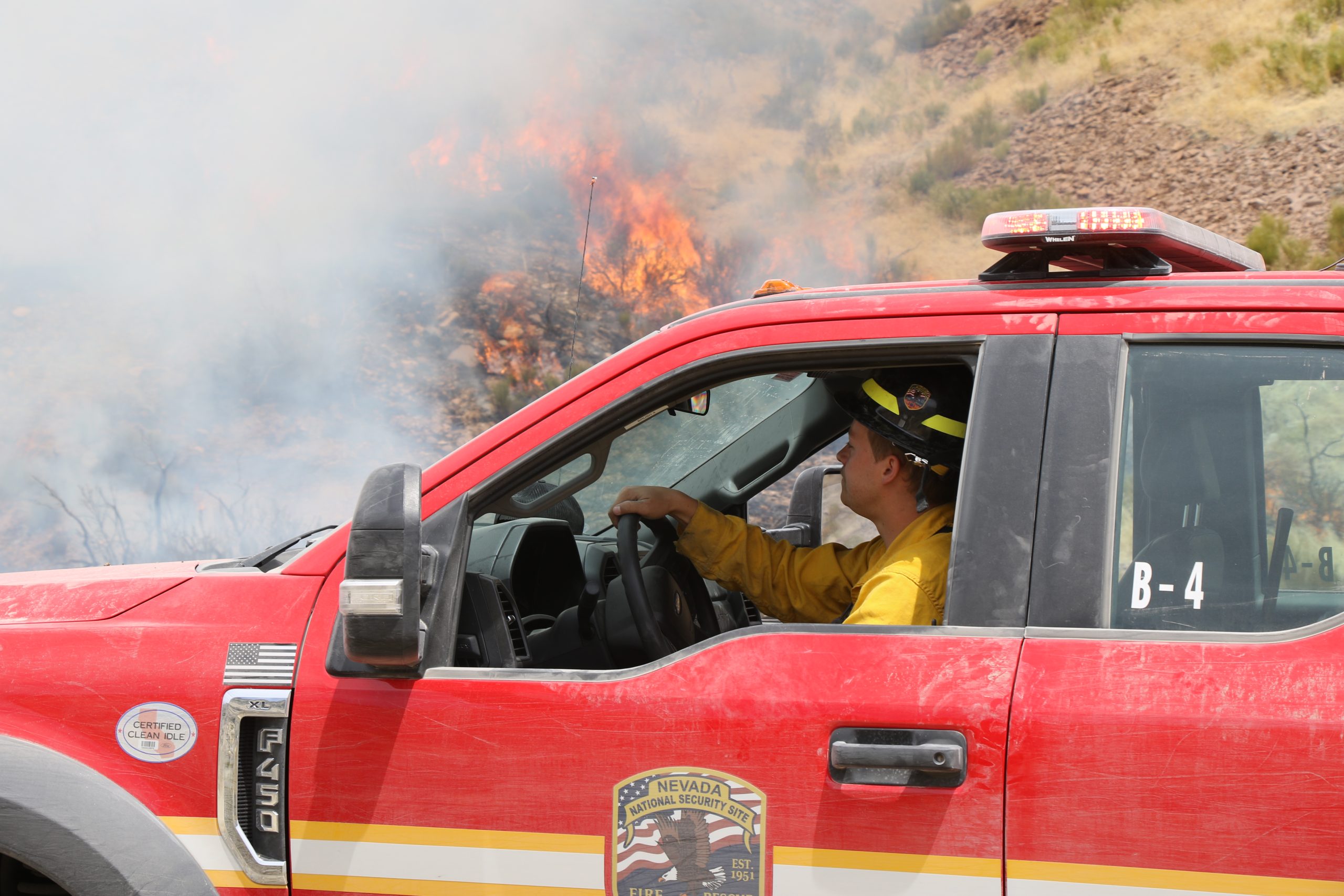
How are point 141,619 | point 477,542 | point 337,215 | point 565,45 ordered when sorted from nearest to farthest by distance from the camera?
point 141,619
point 477,542
point 337,215
point 565,45

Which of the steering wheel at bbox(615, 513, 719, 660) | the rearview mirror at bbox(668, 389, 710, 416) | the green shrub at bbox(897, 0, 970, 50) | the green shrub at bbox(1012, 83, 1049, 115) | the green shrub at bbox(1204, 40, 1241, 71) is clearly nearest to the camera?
the steering wheel at bbox(615, 513, 719, 660)

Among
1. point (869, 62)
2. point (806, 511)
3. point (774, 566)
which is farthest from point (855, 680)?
point (869, 62)

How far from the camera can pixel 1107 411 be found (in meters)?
1.86

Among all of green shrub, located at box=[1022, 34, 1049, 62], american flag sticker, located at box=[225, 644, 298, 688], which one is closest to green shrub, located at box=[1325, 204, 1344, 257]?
green shrub, located at box=[1022, 34, 1049, 62]

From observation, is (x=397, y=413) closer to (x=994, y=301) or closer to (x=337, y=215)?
(x=337, y=215)

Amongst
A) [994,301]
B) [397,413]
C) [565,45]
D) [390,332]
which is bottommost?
[397,413]

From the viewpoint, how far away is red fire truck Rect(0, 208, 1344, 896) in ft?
5.48

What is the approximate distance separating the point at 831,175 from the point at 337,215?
36.9 ft

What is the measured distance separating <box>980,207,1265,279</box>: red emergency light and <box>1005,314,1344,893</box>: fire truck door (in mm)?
155

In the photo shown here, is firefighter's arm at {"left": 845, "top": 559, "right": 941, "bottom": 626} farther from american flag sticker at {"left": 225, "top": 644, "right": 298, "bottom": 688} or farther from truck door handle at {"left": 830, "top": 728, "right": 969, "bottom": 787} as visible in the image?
american flag sticker at {"left": 225, "top": 644, "right": 298, "bottom": 688}

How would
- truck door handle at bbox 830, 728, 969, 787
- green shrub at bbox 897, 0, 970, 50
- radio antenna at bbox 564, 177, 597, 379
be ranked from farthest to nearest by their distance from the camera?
green shrub at bbox 897, 0, 970, 50 < radio antenna at bbox 564, 177, 597, 379 < truck door handle at bbox 830, 728, 969, 787

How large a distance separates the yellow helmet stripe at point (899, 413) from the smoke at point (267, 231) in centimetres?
1219

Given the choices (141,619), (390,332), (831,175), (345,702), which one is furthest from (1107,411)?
(831,175)

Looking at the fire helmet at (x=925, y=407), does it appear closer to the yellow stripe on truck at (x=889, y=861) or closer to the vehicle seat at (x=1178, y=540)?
the vehicle seat at (x=1178, y=540)
